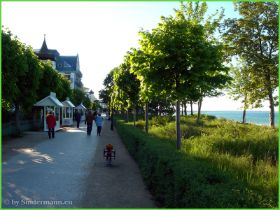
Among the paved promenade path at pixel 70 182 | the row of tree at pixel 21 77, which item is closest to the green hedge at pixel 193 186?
the paved promenade path at pixel 70 182

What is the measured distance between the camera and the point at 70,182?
9.28 m

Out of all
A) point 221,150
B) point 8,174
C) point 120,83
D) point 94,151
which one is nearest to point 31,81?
point 120,83

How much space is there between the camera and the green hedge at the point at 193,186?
15.1 ft

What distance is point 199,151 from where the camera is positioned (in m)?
9.84

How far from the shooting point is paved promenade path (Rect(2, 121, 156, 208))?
7.45m

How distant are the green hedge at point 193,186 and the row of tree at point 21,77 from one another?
483 inches

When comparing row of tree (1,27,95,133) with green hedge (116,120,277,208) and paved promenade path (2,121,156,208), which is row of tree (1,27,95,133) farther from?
green hedge (116,120,277,208)

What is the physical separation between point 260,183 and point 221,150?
5122 mm

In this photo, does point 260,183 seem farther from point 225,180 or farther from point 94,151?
point 94,151

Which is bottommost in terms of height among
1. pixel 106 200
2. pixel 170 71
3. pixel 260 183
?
pixel 106 200

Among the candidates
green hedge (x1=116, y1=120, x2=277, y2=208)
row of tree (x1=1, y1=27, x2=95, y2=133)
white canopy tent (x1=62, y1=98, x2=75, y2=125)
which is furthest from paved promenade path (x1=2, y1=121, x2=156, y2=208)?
white canopy tent (x1=62, y1=98, x2=75, y2=125)

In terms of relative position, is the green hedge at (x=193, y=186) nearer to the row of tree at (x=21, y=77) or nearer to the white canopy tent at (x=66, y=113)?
the row of tree at (x=21, y=77)

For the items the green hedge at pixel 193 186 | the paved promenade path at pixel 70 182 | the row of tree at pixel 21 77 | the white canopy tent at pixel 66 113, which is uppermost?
A: the row of tree at pixel 21 77

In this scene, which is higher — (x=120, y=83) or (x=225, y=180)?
(x=120, y=83)
